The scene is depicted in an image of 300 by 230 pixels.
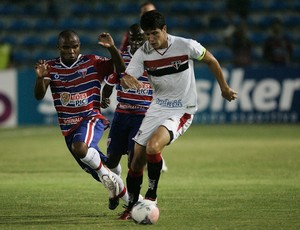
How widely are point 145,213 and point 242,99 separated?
46.2 feet

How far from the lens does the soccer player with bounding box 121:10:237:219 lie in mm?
8562

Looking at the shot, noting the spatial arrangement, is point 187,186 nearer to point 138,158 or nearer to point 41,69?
point 138,158

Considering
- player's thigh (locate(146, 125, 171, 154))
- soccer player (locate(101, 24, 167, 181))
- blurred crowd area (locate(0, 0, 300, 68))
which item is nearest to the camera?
player's thigh (locate(146, 125, 171, 154))

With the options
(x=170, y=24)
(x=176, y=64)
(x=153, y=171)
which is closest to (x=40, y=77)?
(x=176, y=64)

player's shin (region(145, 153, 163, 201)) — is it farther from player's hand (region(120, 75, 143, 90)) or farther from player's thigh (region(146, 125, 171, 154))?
player's hand (region(120, 75, 143, 90))

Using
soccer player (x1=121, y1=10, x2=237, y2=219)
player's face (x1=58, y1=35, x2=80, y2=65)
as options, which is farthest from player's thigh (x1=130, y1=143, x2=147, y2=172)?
player's face (x1=58, y1=35, x2=80, y2=65)

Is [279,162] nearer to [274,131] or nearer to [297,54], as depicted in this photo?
[274,131]

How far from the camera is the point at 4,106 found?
2186 cm

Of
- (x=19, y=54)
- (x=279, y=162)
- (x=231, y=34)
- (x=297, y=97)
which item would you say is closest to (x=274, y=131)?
(x=297, y=97)

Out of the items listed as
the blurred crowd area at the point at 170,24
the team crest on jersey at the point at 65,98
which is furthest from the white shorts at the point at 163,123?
the blurred crowd area at the point at 170,24

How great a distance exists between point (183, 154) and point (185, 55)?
7.38 metres

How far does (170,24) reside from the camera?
25.5 m

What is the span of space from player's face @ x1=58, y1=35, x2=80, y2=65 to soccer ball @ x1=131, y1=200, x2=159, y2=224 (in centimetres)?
185

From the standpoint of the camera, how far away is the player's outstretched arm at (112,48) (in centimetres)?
863
